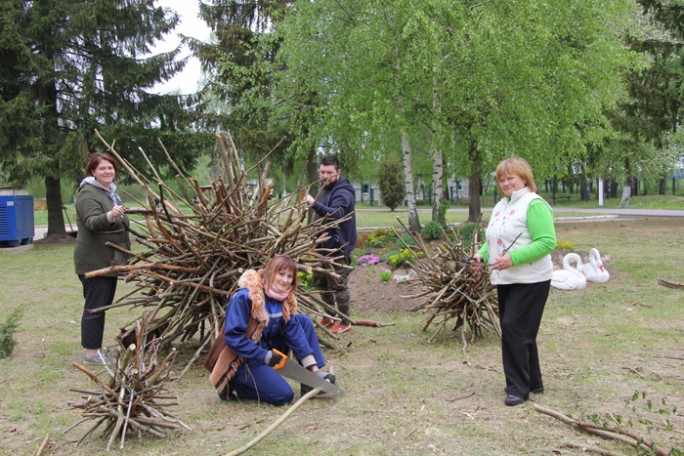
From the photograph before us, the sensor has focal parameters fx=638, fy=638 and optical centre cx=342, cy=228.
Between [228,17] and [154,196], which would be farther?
[228,17]

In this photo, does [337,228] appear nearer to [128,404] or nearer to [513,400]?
[513,400]

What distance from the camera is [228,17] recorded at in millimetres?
20062

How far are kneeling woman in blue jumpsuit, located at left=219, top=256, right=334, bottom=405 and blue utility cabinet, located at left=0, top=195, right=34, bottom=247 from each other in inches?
540

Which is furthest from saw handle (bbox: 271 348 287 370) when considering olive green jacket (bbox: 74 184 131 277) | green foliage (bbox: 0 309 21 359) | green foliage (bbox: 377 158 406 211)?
green foliage (bbox: 377 158 406 211)

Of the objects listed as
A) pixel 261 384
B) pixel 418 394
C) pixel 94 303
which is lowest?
pixel 418 394

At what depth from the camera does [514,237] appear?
13.6ft

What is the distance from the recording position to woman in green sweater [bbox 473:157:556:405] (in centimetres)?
403

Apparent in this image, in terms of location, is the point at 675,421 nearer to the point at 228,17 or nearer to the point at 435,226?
the point at 435,226

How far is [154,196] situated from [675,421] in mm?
3766

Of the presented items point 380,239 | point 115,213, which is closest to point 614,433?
point 115,213

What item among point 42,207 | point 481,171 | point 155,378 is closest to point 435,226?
point 481,171

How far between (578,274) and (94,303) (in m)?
→ 6.15

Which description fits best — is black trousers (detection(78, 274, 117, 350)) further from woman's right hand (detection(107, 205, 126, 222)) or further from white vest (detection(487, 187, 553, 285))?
white vest (detection(487, 187, 553, 285))

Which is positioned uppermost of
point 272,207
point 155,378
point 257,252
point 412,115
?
point 412,115
